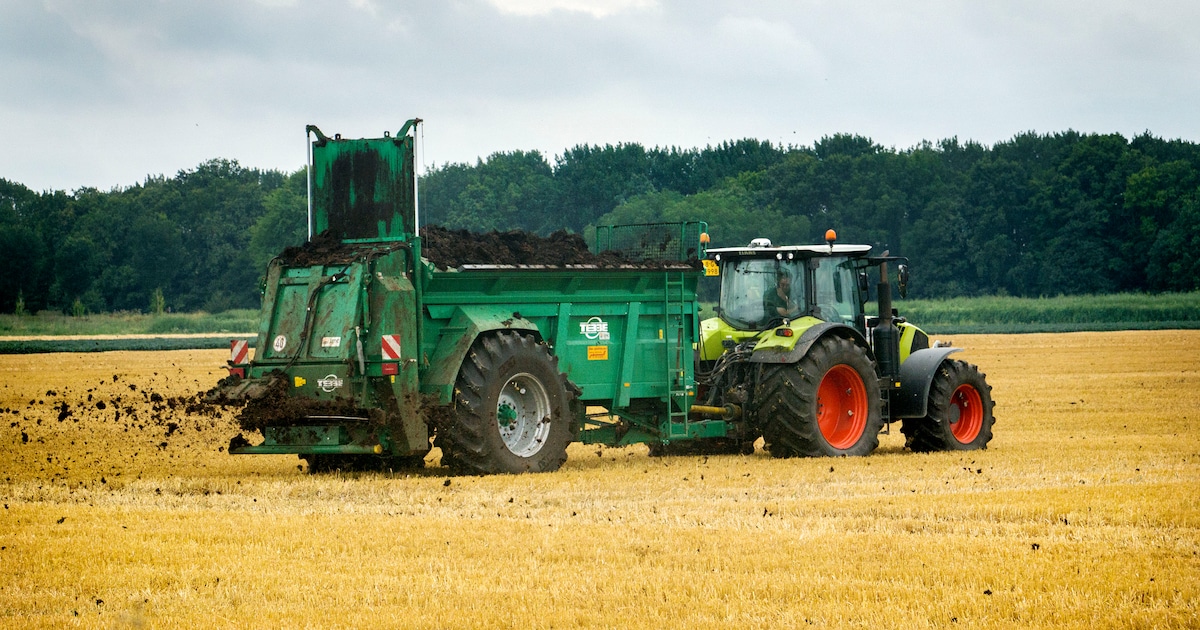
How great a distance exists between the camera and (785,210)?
325 ft

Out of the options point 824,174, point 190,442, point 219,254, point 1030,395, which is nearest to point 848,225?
point 824,174

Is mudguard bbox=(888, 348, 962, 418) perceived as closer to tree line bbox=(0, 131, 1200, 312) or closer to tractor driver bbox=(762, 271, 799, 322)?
tractor driver bbox=(762, 271, 799, 322)

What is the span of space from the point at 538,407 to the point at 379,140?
3367 millimetres

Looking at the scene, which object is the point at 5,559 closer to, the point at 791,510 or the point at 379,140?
the point at 791,510

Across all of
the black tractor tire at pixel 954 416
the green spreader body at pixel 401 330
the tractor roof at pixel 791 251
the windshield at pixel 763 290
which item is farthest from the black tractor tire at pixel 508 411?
the black tractor tire at pixel 954 416

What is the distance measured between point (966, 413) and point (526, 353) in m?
6.67

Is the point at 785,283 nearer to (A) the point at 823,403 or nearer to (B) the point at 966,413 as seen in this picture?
(A) the point at 823,403

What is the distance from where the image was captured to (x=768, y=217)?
95438 millimetres

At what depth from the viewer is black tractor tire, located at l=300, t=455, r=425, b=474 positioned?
53.6 ft

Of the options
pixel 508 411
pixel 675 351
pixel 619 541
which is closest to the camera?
pixel 619 541

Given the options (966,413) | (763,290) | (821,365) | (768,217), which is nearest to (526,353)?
(821,365)

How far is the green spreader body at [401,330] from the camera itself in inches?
592

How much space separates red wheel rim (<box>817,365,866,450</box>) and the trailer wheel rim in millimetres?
3807

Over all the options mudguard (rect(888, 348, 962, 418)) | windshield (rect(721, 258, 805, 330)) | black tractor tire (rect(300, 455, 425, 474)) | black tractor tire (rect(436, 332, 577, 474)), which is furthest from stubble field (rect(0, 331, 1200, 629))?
windshield (rect(721, 258, 805, 330))
